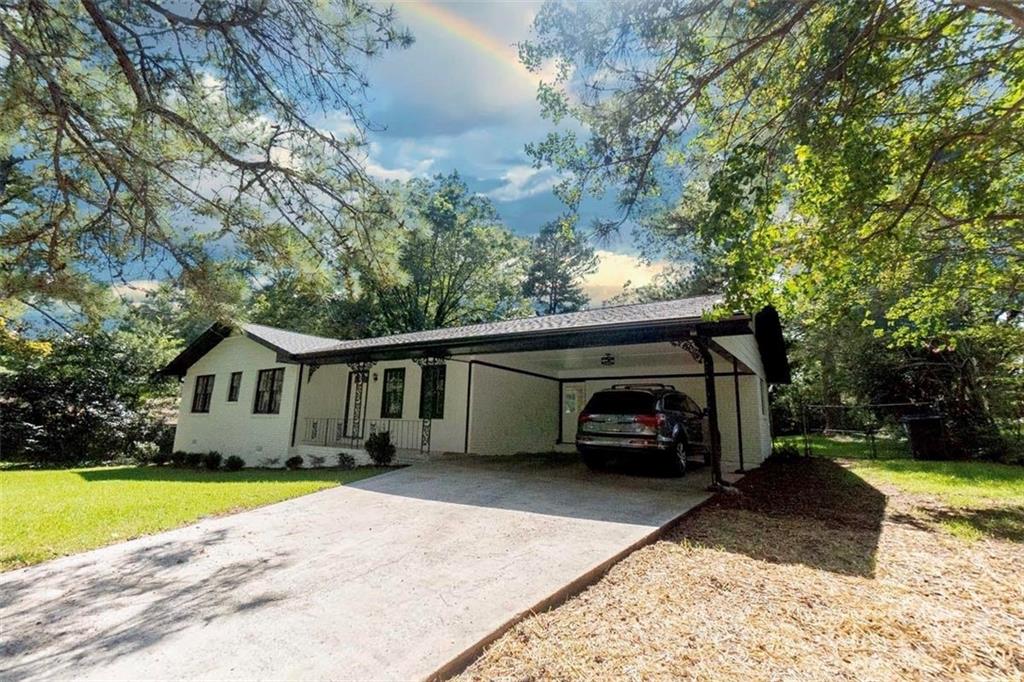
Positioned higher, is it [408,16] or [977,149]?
[408,16]

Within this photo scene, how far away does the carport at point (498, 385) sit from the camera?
1093 centimetres

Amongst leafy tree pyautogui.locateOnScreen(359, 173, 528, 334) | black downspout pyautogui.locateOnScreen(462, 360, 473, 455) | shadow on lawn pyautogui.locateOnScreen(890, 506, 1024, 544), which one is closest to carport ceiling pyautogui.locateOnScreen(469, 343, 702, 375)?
black downspout pyautogui.locateOnScreen(462, 360, 473, 455)

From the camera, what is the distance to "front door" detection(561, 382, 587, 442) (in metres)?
14.6

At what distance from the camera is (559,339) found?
8352mm

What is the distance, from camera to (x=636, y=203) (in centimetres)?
639

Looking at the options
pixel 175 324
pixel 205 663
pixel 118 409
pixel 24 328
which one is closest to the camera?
pixel 205 663

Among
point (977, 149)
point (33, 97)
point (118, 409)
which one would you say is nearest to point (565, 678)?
point (33, 97)

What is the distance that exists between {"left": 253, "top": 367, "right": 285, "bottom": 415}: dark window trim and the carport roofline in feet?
7.56

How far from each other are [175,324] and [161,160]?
99.0 ft

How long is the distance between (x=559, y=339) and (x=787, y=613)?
18.3ft

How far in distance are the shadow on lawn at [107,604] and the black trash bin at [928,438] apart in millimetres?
16923

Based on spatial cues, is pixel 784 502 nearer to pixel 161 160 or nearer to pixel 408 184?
pixel 408 184

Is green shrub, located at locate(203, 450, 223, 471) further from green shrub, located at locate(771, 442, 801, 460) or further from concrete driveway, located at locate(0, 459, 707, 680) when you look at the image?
green shrub, located at locate(771, 442, 801, 460)

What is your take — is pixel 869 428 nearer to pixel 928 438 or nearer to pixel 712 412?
pixel 928 438
